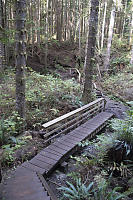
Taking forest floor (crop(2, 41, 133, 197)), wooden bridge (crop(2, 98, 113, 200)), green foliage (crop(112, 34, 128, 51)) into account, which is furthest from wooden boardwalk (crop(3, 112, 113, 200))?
green foliage (crop(112, 34, 128, 51))

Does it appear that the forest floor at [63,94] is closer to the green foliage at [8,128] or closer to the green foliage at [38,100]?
the green foliage at [38,100]

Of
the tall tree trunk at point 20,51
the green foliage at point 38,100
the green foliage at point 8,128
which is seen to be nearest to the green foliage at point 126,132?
the green foliage at point 38,100

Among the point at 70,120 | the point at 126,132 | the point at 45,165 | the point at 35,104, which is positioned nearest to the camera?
the point at 45,165

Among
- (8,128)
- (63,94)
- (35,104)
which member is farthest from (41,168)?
(63,94)

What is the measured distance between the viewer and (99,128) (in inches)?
321

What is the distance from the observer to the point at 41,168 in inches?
182

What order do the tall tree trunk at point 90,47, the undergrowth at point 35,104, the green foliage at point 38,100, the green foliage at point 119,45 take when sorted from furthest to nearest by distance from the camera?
the green foliage at point 119,45 < the tall tree trunk at point 90,47 < the green foliage at point 38,100 < the undergrowth at point 35,104

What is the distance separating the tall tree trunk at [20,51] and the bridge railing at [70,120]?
1.27 meters

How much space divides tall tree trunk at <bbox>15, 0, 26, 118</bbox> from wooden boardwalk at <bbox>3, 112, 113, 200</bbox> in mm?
1963

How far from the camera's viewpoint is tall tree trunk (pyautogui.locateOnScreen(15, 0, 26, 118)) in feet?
18.0

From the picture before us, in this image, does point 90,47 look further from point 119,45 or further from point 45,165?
point 119,45

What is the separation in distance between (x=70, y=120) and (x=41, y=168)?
12.8ft

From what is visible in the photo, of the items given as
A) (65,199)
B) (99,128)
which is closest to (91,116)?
(99,128)

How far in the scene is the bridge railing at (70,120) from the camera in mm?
6211
